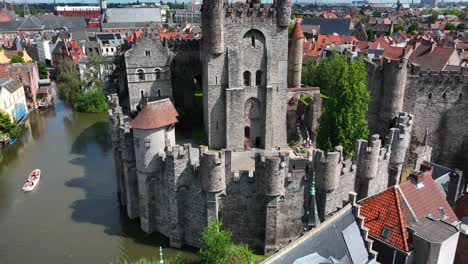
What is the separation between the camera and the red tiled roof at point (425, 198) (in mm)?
18875

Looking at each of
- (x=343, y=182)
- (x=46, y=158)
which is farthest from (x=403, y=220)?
(x=46, y=158)

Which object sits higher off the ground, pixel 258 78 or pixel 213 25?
pixel 213 25

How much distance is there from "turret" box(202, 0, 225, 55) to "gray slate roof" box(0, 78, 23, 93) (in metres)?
28.6

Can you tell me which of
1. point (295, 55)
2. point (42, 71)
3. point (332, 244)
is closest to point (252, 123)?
point (295, 55)

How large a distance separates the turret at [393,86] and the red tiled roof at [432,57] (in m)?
22.1

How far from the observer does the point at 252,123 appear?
3441 centimetres

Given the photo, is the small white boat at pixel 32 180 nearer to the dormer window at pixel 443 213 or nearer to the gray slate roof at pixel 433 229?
the gray slate roof at pixel 433 229

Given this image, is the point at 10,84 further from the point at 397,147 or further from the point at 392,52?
the point at 392,52

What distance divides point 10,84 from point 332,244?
4789cm

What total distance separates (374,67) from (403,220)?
50.2 feet

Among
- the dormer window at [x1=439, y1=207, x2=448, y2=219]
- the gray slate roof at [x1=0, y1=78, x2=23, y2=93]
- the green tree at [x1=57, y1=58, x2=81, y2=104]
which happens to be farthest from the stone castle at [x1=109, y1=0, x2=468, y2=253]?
the green tree at [x1=57, y1=58, x2=81, y2=104]

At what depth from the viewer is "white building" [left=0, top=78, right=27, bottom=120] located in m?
45.8

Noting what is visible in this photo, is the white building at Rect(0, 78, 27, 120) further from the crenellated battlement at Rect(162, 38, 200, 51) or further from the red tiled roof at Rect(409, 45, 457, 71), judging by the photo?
the red tiled roof at Rect(409, 45, 457, 71)

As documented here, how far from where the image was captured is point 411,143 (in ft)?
104
